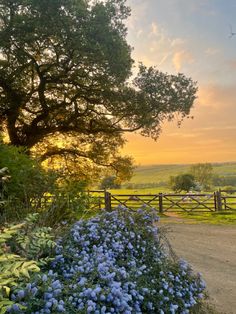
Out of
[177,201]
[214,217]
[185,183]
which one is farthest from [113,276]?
[185,183]

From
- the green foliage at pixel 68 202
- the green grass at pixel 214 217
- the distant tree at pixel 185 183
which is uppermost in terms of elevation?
the green foliage at pixel 68 202

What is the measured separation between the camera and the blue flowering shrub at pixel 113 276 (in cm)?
295

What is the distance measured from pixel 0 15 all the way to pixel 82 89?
5.34 m

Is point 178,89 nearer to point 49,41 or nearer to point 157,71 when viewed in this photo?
point 157,71

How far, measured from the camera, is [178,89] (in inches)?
771

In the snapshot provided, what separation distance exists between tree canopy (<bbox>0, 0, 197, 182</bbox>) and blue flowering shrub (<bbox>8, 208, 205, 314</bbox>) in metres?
11.1

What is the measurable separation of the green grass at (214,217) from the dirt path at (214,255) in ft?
5.07

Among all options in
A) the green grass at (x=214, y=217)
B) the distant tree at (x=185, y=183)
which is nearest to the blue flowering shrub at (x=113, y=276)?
the green grass at (x=214, y=217)

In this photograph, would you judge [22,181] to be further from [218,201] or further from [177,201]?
[177,201]

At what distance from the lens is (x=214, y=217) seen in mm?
18578

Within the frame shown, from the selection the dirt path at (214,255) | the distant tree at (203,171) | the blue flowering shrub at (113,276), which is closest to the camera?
the blue flowering shrub at (113,276)

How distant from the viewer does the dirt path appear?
584cm

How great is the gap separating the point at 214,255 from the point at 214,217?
9892mm

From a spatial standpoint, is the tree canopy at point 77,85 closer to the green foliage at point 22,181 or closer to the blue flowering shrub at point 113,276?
the green foliage at point 22,181
